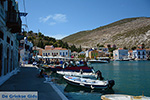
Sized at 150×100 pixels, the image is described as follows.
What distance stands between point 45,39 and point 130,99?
144m

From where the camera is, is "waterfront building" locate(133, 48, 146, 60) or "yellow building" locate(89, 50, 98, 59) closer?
"yellow building" locate(89, 50, 98, 59)

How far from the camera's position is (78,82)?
1930cm

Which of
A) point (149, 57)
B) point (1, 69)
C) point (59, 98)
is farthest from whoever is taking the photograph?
point (149, 57)

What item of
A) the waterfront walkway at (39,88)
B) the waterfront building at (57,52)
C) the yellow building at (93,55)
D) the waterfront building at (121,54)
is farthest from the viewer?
the waterfront building at (121,54)

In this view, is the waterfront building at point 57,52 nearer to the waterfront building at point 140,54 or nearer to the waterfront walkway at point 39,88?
the waterfront walkway at point 39,88

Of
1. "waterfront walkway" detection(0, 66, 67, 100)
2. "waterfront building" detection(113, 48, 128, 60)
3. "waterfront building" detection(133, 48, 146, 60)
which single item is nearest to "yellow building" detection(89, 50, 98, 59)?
"waterfront building" detection(113, 48, 128, 60)

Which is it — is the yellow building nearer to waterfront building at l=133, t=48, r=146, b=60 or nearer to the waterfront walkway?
waterfront building at l=133, t=48, r=146, b=60

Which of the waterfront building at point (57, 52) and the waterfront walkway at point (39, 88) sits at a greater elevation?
the waterfront building at point (57, 52)

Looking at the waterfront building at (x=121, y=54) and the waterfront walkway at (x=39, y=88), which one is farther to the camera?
the waterfront building at (x=121, y=54)

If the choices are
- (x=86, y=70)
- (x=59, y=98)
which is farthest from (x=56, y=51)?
(x=59, y=98)

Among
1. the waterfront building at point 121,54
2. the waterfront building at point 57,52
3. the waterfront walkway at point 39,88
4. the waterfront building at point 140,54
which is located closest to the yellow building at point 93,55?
the waterfront building at point 121,54

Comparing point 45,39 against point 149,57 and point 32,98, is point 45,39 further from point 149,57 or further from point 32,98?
point 32,98

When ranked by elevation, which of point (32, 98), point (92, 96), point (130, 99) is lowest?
point (92, 96)

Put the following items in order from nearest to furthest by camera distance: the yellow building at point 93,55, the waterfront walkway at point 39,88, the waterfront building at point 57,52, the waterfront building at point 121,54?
1. the waterfront walkway at point 39,88
2. the waterfront building at point 57,52
3. the yellow building at point 93,55
4. the waterfront building at point 121,54
